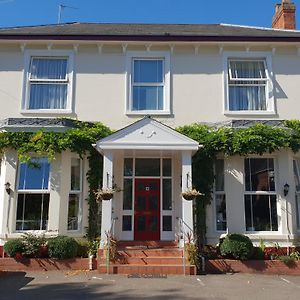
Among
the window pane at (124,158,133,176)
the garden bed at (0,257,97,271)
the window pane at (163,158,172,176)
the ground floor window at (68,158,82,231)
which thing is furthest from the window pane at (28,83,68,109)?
the garden bed at (0,257,97,271)

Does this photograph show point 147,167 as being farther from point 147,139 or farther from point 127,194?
point 147,139

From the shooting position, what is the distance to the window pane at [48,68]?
48.2 feet

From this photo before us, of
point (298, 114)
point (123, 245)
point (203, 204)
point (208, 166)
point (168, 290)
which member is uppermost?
point (298, 114)

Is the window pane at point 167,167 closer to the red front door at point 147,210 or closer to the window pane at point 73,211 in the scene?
the red front door at point 147,210

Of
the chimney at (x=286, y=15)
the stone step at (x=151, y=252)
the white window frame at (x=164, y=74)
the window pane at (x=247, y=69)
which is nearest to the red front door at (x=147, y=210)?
the stone step at (x=151, y=252)

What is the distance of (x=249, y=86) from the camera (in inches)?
581

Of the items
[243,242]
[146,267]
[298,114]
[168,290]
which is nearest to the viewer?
[168,290]

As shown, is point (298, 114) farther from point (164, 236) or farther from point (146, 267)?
point (146, 267)

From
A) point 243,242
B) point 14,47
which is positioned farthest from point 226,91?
point 14,47

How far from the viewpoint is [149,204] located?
13.9m

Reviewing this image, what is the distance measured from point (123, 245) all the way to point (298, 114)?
7.61 metres

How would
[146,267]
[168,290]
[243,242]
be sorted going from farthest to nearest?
1. [243,242]
2. [146,267]
3. [168,290]

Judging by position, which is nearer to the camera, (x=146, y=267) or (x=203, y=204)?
(x=146, y=267)

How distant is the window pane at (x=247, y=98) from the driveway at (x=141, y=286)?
598 centimetres
